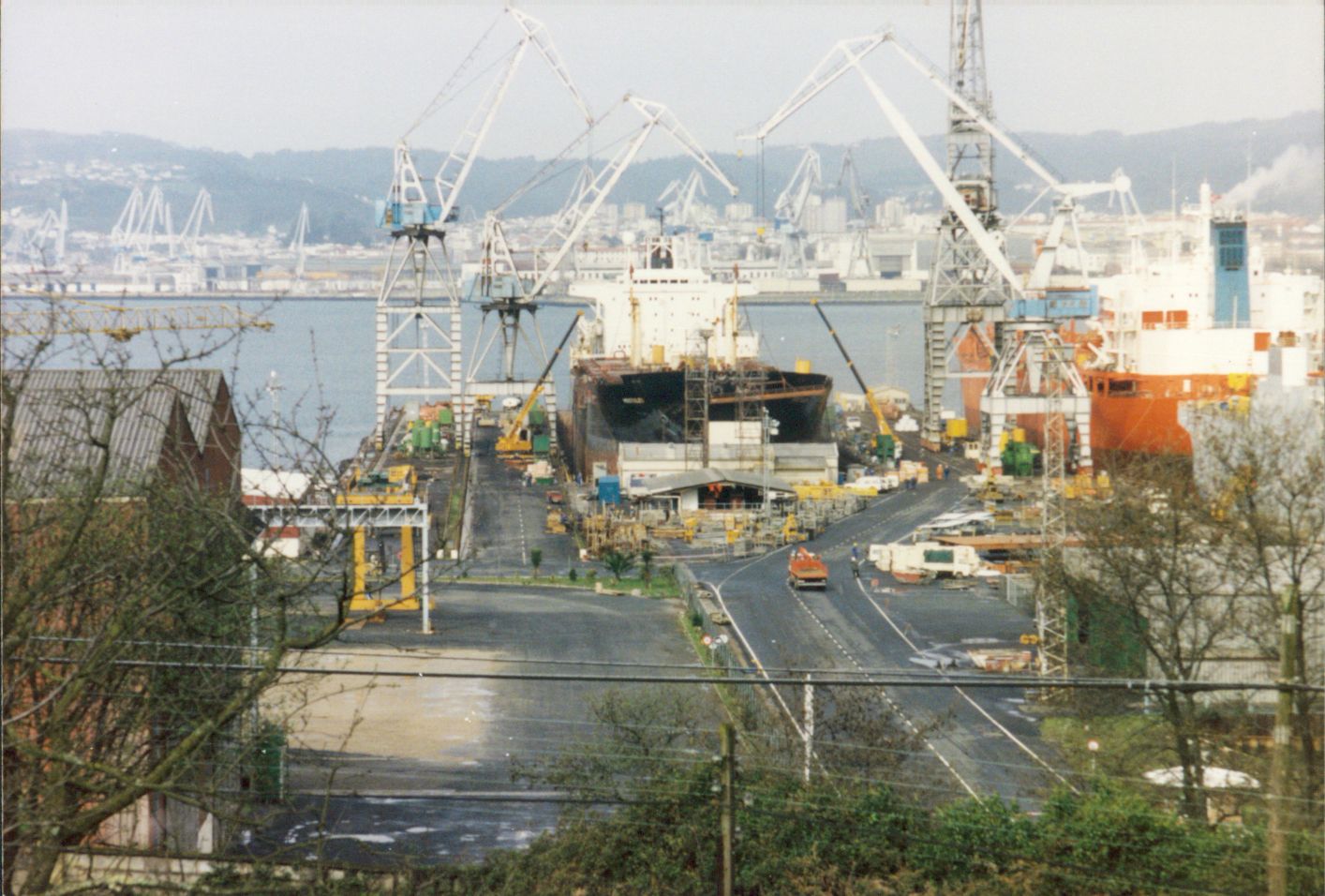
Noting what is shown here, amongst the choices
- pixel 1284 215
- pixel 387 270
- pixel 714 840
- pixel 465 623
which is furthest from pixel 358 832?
pixel 1284 215

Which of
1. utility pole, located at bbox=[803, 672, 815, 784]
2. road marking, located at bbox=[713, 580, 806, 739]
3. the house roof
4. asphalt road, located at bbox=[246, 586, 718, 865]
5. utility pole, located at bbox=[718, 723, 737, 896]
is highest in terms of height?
utility pole, located at bbox=[718, 723, 737, 896]

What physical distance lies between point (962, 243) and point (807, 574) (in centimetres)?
2002

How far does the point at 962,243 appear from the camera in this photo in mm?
35625

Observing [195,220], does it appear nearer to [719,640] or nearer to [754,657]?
[719,640]

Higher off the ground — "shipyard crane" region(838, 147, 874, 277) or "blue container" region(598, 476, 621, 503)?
"shipyard crane" region(838, 147, 874, 277)

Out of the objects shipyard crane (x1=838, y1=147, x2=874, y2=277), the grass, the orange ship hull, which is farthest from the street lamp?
shipyard crane (x1=838, y1=147, x2=874, y2=277)

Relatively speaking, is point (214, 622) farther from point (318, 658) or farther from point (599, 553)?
point (599, 553)

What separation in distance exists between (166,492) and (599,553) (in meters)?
13.5

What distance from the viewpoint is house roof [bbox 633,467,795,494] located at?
2366 cm

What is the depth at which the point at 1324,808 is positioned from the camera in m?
6.67

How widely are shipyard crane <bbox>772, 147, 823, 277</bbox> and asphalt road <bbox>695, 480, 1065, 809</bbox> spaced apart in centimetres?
9080

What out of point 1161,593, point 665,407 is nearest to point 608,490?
point 665,407

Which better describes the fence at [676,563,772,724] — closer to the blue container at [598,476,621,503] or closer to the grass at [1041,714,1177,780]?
the grass at [1041,714,1177,780]

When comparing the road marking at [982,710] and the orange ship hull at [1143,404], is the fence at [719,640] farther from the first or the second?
the orange ship hull at [1143,404]
